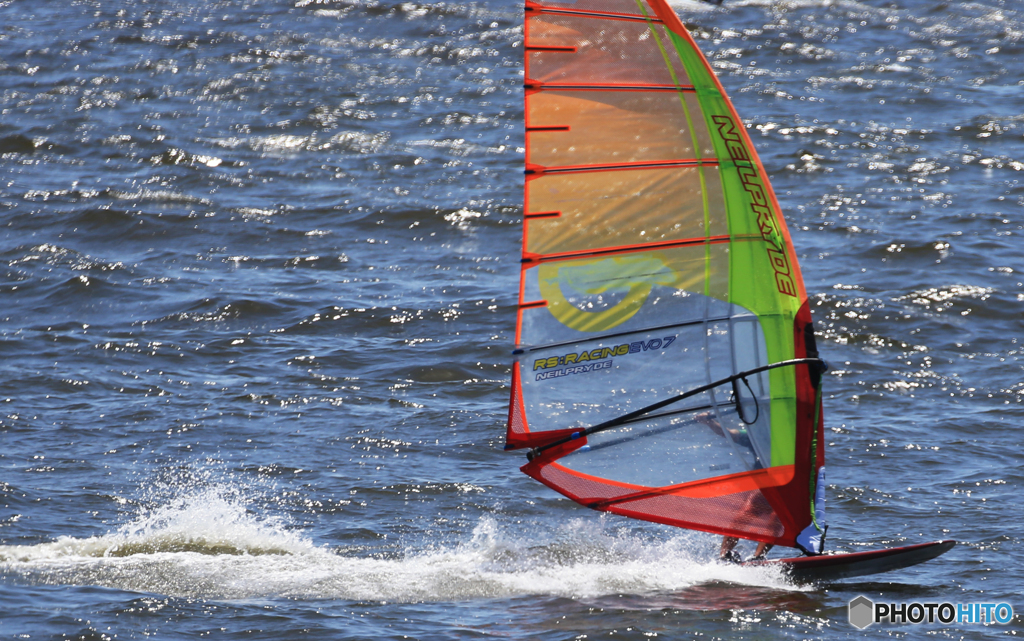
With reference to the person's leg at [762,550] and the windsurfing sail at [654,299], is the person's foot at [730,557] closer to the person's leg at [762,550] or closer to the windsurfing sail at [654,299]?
the person's leg at [762,550]

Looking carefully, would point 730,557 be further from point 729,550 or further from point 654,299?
point 654,299

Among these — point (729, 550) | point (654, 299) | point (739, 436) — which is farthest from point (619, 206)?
point (729, 550)

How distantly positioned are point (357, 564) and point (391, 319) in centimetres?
529

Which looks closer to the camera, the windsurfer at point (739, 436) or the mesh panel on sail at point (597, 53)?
the mesh panel on sail at point (597, 53)

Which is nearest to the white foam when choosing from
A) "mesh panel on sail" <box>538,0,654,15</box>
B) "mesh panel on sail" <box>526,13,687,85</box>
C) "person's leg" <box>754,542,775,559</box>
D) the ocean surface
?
the ocean surface

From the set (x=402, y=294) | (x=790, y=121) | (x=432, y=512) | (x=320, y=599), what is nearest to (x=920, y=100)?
(x=790, y=121)

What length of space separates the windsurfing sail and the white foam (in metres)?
0.49

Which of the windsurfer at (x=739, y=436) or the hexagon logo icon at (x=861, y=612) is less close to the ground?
the windsurfer at (x=739, y=436)

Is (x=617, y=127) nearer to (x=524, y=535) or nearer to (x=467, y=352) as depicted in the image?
(x=524, y=535)

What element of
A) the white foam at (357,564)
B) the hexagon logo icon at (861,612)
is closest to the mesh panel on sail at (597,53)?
the white foam at (357,564)

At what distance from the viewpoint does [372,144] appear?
61.4 ft

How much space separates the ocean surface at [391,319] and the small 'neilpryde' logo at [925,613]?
81 millimetres

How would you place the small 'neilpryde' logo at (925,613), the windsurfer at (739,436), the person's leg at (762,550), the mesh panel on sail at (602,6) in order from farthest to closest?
the person's leg at (762,550) → the windsurfer at (739,436) → the small 'neilpryde' logo at (925,613) → the mesh panel on sail at (602,6)

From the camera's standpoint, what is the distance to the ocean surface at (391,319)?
741cm
